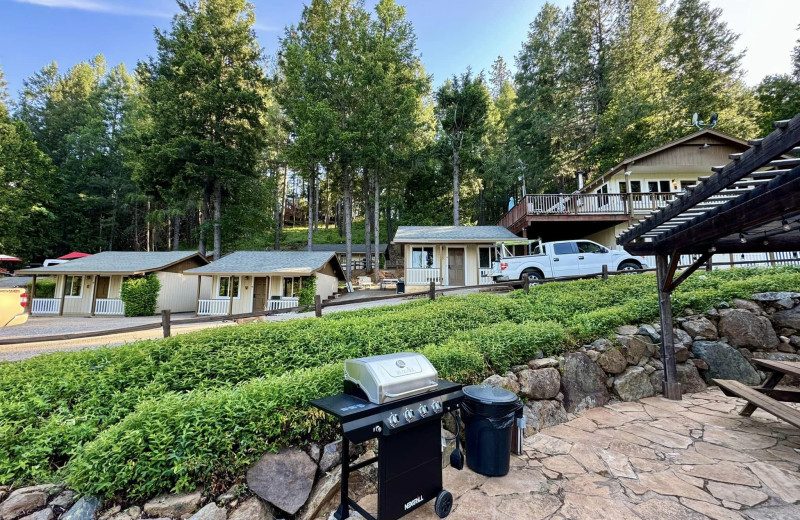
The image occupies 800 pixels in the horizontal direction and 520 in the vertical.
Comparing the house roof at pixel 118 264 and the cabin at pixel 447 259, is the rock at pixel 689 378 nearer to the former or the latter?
the cabin at pixel 447 259

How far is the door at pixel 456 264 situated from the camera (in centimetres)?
1468

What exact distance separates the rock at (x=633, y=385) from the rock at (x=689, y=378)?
1.99 ft

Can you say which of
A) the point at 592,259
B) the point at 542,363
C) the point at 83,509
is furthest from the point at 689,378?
the point at 83,509

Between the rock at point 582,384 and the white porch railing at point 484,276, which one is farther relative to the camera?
the white porch railing at point 484,276

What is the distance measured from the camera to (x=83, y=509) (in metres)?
1.87

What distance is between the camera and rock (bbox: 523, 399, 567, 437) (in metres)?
3.45

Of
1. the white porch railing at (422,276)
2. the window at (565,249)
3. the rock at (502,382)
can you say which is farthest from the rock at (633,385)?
the white porch railing at (422,276)

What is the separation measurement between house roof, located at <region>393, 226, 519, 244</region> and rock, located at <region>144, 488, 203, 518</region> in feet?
41.1

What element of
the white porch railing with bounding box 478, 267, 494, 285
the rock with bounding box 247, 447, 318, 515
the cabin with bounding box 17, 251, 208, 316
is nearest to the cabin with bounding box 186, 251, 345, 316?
the cabin with bounding box 17, 251, 208, 316

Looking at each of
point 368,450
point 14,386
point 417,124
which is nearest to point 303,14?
point 417,124

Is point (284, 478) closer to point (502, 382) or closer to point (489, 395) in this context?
point (489, 395)

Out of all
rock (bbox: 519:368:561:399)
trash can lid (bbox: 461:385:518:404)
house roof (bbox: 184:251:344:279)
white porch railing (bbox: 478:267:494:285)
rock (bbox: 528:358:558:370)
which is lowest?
rock (bbox: 519:368:561:399)

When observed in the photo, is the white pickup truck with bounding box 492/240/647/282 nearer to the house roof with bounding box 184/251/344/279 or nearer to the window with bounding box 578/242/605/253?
the window with bounding box 578/242/605/253

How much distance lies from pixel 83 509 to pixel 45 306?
19.5m
